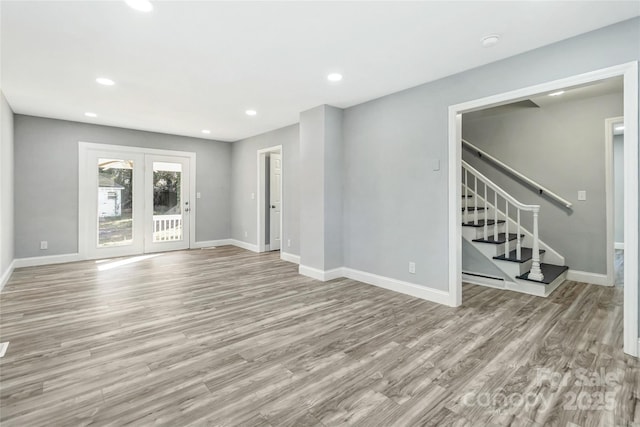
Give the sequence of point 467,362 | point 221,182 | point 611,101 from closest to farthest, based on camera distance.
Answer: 1. point 467,362
2. point 611,101
3. point 221,182

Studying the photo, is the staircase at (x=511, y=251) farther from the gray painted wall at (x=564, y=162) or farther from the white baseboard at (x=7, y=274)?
the white baseboard at (x=7, y=274)

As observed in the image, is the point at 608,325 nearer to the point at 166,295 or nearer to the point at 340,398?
the point at 340,398

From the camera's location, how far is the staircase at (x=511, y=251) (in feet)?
12.7

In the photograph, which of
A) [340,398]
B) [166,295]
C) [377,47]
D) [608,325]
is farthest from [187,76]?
[608,325]

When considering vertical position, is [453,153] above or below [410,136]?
below

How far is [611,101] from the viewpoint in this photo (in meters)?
4.13

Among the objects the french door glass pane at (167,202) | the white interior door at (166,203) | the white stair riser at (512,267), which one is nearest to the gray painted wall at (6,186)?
the white interior door at (166,203)

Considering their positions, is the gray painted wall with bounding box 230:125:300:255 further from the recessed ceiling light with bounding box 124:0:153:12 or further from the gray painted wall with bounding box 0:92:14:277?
the gray painted wall with bounding box 0:92:14:277

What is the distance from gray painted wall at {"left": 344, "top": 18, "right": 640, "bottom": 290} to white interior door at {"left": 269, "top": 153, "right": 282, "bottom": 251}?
2626mm

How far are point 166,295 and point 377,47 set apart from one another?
3623mm

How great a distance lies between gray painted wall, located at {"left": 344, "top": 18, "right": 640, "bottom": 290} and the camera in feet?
8.50

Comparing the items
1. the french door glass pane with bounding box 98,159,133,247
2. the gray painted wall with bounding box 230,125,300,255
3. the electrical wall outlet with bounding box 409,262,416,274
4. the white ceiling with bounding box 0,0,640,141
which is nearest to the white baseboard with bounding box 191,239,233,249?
the gray painted wall with bounding box 230,125,300,255

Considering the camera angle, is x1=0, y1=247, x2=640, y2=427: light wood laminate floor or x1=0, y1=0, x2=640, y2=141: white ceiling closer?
x1=0, y1=247, x2=640, y2=427: light wood laminate floor

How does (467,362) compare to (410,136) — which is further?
(410,136)
